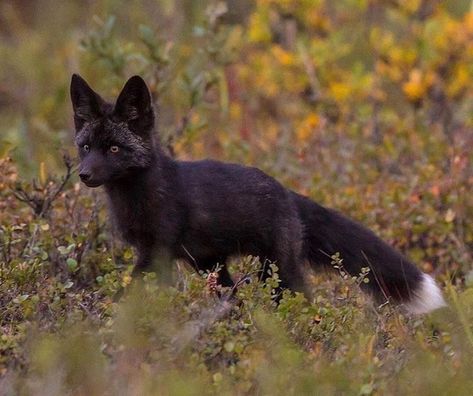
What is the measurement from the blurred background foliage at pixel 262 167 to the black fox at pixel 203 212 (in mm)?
299

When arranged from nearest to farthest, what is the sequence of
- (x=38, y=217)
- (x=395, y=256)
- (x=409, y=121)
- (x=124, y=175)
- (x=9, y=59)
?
1. (x=124, y=175)
2. (x=395, y=256)
3. (x=38, y=217)
4. (x=409, y=121)
5. (x=9, y=59)

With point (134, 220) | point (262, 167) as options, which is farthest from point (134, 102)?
point (262, 167)

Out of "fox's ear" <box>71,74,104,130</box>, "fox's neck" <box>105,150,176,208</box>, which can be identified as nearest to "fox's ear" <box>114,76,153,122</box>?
"fox's ear" <box>71,74,104,130</box>

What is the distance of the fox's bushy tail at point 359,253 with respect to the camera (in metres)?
6.43

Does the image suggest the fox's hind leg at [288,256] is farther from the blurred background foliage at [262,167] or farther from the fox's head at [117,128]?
the fox's head at [117,128]

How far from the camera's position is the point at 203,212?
20.1ft

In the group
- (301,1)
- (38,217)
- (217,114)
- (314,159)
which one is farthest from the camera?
(217,114)

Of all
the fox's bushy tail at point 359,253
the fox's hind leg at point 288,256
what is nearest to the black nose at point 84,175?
the fox's hind leg at point 288,256

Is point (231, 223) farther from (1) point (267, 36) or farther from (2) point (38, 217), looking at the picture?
(1) point (267, 36)

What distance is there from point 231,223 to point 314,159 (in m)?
3.57

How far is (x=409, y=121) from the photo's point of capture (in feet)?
34.2

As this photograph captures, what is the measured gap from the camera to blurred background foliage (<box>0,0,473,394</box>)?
4496mm

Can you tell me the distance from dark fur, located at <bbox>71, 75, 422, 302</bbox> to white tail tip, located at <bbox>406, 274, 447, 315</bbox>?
0.05 meters

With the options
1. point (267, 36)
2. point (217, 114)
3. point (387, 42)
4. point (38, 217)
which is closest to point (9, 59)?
point (217, 114)
